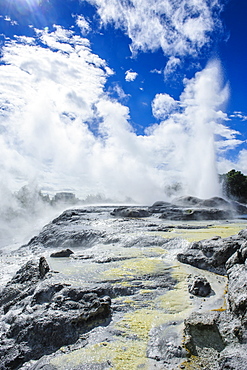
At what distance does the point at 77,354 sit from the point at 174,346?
5.33ft

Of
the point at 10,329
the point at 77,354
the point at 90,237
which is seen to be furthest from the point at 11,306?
the point at 90,237

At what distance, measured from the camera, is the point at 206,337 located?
426 cm

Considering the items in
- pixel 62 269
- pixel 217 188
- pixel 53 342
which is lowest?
pixel 53 342

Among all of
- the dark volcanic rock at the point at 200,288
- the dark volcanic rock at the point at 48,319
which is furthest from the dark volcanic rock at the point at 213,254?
the dark volcanic rock at the point at 48,319

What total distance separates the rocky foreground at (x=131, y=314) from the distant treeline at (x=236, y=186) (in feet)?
158

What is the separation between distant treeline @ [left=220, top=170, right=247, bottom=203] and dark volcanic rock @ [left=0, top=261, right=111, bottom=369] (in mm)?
52482

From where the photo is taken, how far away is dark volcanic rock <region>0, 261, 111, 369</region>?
4.56 meters

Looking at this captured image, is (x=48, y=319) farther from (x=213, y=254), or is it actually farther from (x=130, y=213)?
(x=130, y=213)

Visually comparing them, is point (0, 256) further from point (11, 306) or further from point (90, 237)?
point (11, 306)

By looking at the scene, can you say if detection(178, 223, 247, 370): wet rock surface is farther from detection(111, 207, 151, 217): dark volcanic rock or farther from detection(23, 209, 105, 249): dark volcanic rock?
detection(111, 207, 151, 217): dark volcanic rock

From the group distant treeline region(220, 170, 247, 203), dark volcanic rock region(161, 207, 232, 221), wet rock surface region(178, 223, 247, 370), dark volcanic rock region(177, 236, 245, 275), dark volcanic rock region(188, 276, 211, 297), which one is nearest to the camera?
wet rock surface region(178, 223, 247, 370)

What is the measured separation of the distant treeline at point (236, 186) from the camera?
5356cm

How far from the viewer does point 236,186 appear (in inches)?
2117

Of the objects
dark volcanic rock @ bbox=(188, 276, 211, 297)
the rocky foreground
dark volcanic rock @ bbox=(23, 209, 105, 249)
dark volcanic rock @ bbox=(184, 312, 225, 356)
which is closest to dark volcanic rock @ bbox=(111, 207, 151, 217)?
dark volcanic rock @ bbox=(23, 209, 105, 249)
